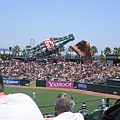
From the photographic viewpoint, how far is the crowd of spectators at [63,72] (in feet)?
123

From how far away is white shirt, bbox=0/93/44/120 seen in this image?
→ 1796 mm

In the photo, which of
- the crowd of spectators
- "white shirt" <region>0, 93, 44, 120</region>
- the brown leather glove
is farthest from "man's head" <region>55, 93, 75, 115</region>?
the brown leather glove

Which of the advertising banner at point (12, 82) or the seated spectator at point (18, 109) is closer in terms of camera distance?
the seated spectator at point (18, 109)

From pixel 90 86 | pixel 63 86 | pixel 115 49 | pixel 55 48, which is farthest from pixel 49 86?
pixel 115 49

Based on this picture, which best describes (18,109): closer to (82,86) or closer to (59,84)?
(82,86)

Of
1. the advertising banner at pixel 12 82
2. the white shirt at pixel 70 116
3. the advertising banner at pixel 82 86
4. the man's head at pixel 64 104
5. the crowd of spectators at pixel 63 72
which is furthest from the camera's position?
the advertising banner at pixel 12 82

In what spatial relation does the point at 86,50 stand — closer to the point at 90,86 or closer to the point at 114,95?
the point at 90,86

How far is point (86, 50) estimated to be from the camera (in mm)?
60375

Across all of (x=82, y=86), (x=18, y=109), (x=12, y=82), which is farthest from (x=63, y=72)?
(x=18, y=109)

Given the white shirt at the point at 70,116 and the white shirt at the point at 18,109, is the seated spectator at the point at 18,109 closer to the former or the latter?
the white shirt at the point at 18,109

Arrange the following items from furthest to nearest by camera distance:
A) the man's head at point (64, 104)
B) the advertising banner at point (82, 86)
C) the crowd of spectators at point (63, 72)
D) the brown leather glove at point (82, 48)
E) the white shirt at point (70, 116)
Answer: the brown leather glove at point (82, 48), the crowd of spectators at point (63, 72), the advertising banner at point (82, 86), the man's head at point (64, 104), the white shirt at point (70, 116)

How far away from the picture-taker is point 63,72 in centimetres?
4247

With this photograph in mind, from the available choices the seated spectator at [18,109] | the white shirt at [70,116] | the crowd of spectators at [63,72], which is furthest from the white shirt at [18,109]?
the crowd of spectators at [63,72]

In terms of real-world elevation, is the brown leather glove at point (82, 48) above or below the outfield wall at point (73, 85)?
above
